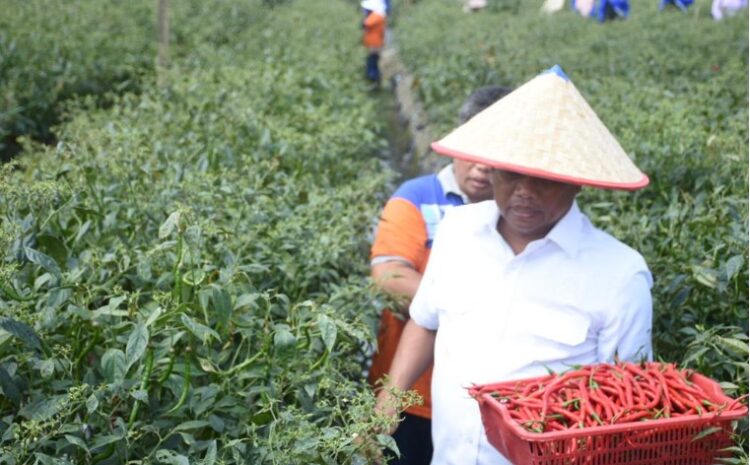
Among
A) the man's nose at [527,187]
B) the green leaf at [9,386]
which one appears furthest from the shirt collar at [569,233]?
the green leaf at [9,386]

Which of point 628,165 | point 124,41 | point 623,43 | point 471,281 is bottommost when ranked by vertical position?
point 623,43

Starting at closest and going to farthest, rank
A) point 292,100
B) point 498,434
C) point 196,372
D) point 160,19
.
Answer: point 498,434, point 196,372, point 292,100, point 160,19

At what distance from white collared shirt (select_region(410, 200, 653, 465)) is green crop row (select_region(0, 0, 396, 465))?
24 cm

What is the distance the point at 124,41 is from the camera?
9742mm

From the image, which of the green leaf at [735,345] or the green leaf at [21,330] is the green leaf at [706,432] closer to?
the green leaf at [735,345]

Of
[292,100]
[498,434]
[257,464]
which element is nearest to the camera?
[257,464]

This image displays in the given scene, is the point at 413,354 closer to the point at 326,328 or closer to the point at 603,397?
the point at 326,328

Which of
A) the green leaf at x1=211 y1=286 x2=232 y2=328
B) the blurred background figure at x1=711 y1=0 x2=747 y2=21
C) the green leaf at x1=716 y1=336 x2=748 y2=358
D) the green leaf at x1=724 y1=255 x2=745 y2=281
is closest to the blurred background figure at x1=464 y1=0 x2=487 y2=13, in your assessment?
the blurred background figure at x1=711 y1=0 x2=747 y2=21

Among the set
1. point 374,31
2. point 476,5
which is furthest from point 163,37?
point 476,5

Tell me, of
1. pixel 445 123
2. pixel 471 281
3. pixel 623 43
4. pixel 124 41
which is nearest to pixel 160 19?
pixel 124 41

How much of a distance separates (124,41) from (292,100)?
157 inches

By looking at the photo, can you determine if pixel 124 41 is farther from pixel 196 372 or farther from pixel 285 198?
pixel 196 372

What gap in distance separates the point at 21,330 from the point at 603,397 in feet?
3.95

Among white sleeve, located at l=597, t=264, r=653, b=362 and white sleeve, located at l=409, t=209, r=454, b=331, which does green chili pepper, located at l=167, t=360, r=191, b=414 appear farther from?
white sleeve, located at l=597, t=264, r=653, b=362
